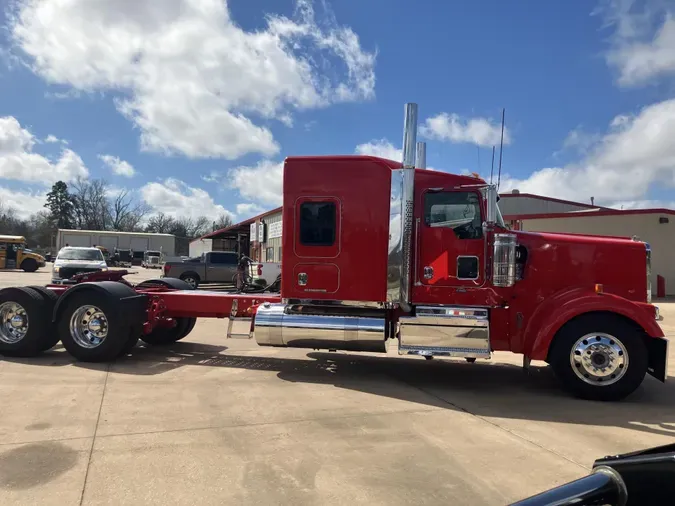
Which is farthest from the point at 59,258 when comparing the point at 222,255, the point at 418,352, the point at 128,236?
the point at 128,236

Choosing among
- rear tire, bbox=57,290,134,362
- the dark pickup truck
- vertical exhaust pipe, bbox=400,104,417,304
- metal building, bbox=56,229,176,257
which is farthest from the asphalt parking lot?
metal building, bbox=56,229,176,257

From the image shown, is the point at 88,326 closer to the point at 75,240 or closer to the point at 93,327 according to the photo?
the point at 93,327

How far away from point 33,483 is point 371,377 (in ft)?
14.0

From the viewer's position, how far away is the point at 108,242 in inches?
2589

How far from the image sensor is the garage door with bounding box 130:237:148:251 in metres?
68.4

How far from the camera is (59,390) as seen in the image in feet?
18.8

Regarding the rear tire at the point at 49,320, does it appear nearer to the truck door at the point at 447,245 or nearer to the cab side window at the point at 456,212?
the truck door at the point at 447,245

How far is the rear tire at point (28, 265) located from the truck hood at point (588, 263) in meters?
39.9

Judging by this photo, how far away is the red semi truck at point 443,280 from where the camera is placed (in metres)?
5.69

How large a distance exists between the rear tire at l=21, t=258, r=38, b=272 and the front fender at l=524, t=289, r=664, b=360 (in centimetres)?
4002

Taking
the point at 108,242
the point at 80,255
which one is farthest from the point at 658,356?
the point at 108,242

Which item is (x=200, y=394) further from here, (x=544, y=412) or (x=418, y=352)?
(x=544, y=412)

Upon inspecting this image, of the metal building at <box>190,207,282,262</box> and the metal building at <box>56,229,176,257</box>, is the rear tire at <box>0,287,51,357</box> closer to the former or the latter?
the metal building at <box>190,207,282,262</box>

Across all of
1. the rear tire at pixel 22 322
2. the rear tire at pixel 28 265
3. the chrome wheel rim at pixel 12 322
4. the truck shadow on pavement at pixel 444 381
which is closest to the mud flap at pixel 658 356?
the truck shadow on pavement at pixel 444 381
